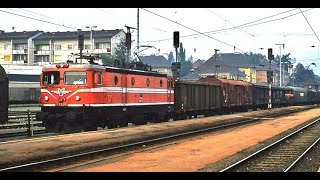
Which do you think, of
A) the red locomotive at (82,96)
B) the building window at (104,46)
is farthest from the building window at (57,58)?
the red locomotive at (82,96)

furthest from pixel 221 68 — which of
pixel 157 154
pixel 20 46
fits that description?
pixel 157 154

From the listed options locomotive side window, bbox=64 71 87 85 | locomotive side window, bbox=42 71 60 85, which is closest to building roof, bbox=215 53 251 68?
locomotive side window, bbox=42 71 60 85

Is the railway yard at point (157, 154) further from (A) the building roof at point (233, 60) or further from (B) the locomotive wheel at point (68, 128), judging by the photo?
(A) the building roof at point (233, 60)

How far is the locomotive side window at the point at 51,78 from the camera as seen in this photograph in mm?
22636

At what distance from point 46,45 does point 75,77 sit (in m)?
86.5

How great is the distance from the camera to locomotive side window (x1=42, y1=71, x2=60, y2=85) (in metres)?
22.6

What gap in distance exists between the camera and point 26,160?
13.7 meters

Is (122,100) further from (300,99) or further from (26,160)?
(300,99)

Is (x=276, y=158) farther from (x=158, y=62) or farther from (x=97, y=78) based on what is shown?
(x=158, y=62)

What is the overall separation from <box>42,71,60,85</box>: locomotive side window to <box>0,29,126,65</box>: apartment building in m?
80.3

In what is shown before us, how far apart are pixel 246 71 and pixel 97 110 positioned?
5720 inches

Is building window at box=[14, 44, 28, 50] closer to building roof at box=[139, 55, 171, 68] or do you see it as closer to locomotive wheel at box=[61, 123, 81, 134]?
building roof at box=[139, 55, 171, 68]
